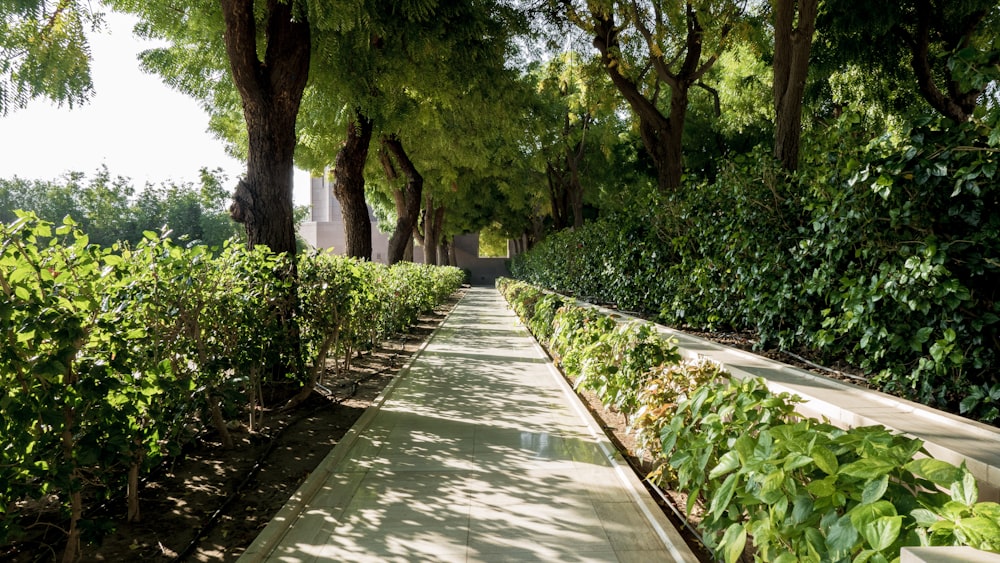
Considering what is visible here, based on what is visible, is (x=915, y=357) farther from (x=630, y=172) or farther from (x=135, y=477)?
(x=630, y=172)

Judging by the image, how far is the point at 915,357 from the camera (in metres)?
3.81

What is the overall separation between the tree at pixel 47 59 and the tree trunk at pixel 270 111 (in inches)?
63.3

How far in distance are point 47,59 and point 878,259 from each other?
8241mm

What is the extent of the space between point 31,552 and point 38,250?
5.64 feet

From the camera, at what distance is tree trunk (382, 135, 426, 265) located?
1780 centimetres

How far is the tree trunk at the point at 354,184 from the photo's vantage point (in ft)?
Answer: 41.7

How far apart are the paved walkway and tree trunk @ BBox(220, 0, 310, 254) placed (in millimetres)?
2633

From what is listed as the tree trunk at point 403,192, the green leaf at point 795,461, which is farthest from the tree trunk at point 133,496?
the tree trunk at point 403,192

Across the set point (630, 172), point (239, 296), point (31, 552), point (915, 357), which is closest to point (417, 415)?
point (239, 296)

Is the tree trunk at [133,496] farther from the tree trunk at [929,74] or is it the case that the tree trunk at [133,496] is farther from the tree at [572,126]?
the tree trunk at [929,74]

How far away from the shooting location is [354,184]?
13.5 metres

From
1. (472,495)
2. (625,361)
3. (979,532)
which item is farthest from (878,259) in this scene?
(472,495)

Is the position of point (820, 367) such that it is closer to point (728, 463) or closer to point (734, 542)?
point (728, 463)

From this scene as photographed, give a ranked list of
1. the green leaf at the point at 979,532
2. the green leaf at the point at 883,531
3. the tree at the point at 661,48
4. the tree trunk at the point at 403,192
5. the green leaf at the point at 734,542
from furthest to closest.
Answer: the tree trunk at the point at 403,192
the tree at the point at 661,48
the green leaf at the point at 734,542
the green leaf at the point at 883,531
the green leaf at the point at 979,532
